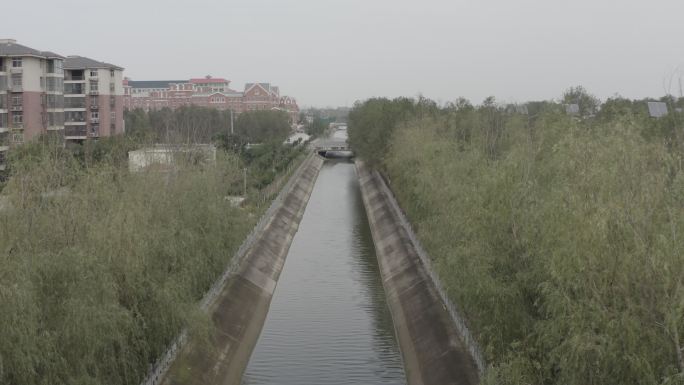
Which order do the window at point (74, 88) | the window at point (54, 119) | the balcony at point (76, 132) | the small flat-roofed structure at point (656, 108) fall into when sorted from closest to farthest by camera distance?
1. the small flat-roofed structure at point (656, 108)
2. the window at point (54, 119)
3. the balcony at point (76, 132)
4. the window at point (74, 88)

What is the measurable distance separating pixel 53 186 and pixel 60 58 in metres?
31.3

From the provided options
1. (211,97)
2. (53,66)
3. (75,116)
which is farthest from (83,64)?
(211,97)

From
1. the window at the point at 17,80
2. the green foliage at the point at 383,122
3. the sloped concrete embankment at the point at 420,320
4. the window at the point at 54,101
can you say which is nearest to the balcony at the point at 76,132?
the window at the point at 54,101

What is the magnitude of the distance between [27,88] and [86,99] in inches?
389

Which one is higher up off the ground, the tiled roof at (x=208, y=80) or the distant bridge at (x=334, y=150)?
the tiled roof at (x=208, y=80)

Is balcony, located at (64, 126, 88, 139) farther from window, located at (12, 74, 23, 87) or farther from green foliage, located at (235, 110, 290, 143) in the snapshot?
green foliage, located at (235, 110, 290, 143)

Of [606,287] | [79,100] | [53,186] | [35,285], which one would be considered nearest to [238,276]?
[53,186]

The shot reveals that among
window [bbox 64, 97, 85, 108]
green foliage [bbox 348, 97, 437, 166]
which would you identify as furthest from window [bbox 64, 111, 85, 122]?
green foliage [bbox 348, 97, 437, 166]

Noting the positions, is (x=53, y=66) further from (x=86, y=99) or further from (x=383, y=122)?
(x=383, y=122)

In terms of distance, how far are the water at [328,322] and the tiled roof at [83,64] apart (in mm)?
24442

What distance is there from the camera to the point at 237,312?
19.9 m

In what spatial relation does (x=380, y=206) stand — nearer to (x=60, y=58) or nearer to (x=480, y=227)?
(x=60, y=58)

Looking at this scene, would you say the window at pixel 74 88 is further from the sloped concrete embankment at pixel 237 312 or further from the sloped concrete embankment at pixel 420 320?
the sloped concrete embankment at pixel 420 320

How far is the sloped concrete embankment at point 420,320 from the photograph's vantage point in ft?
50.5
